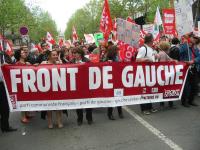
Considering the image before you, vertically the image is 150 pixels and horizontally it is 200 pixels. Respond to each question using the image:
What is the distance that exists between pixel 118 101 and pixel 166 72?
1429 mm

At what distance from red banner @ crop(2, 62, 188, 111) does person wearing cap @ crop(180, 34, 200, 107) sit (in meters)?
1.39

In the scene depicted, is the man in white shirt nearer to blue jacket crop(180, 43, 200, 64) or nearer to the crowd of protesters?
the crowd of protesters

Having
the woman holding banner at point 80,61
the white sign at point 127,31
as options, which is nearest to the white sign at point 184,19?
the white sign at point 127,31

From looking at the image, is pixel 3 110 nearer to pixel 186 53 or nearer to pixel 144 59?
pixel 144 59

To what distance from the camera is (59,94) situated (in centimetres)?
1021

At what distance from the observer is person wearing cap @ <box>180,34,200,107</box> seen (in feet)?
39.0

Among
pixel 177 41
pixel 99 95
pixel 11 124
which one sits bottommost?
pixel 11 124

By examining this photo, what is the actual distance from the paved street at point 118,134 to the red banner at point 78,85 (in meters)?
0.52

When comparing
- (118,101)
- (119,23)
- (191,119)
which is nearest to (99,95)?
(118,101)

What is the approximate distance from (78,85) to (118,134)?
1718 millimetres

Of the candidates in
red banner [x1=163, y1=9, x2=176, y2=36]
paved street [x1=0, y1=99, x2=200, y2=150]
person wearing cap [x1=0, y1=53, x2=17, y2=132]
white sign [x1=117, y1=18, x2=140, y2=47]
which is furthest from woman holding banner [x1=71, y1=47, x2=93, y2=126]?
red banner [x1=163, y1=9, x2=176, y2=36]

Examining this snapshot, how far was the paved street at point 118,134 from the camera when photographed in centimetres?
818

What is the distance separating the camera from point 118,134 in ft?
29.8

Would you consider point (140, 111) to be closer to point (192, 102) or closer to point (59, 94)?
point (192, 102)
